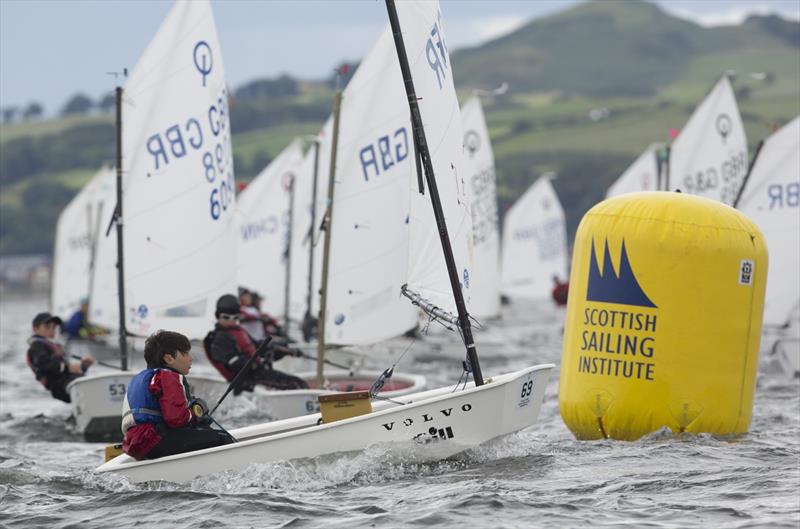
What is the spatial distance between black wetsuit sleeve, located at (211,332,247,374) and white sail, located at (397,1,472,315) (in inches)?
127

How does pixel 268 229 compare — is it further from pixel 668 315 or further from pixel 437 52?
pixel 668 315

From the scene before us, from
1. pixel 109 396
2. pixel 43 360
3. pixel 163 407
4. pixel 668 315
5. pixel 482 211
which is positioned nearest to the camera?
pixel 163 407

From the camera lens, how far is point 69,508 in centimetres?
1044

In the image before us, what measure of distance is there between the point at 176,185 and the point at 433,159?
621 cm

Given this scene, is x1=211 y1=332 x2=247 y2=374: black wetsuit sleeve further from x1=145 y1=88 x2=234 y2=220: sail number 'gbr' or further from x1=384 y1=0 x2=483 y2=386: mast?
x1=384 y1=0 x2=483 y2=386: mast

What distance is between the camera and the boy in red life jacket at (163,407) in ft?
35.1

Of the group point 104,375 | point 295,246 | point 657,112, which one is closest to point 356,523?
point 104,375

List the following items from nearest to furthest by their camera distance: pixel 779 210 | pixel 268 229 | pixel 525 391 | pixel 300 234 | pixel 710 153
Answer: pixel 525 391, pixel 779 210, pixel 300 234, pixel 710 153, pixel 268 229

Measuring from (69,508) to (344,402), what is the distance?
86.0 inches

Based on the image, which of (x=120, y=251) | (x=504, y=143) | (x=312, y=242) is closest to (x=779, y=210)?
(x=312, y=242)

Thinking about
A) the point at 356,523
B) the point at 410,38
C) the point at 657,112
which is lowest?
the point at 356,523

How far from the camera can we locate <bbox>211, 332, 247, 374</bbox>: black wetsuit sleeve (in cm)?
1505

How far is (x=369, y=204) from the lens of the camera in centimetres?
1745

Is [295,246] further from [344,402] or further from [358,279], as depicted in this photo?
[344,402]
